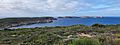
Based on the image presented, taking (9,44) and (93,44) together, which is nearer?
(93,44)

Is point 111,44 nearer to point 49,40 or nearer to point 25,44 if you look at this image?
point 49,40

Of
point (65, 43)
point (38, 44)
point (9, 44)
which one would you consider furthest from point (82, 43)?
point (9, 44)

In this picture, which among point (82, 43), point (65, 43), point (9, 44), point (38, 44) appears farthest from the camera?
point (9, 44)

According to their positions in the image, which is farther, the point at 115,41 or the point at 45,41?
the point at 45,41

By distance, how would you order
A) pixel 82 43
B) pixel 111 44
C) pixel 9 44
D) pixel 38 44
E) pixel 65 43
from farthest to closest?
pixel 9 44
pixel 38 44
pixel 65 43
pixel 111 44
pixel 82 43

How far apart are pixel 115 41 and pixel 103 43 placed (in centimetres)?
70

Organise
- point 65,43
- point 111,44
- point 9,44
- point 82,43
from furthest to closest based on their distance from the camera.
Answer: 1. point 9,44
2. point 65,43
3. point 111,44
4. point 82,43

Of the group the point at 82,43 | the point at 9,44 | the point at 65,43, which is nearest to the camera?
the point at 82,43

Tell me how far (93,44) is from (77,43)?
723 mm

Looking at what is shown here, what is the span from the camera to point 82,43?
11.8 meters

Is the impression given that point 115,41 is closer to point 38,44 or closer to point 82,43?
point 82,43

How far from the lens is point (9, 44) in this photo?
19766 millimetres

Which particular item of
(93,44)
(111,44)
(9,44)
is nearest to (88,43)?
(93,44)

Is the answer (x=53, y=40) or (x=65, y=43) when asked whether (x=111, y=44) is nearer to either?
(x=65, y=43)
